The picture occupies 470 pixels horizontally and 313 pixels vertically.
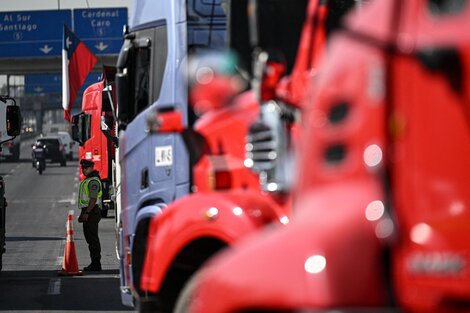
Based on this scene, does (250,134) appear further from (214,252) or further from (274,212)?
(214,252)

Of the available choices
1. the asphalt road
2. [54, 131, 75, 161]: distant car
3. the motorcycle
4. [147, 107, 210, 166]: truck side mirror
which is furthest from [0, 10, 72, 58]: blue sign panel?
[147, 107, 210, 166]: truck side mirror

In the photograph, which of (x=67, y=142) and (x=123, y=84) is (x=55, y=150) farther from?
(x=123, y=84)

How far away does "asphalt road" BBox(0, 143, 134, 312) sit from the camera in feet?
49.4

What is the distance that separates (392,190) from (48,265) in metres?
17.2

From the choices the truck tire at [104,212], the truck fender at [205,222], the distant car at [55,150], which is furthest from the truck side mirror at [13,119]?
the distant car at [55,150]

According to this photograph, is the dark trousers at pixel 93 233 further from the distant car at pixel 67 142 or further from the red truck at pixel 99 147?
the distant car at pixel 67 142

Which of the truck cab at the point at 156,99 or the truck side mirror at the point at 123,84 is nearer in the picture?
the truck side mirror at the point at 123,84

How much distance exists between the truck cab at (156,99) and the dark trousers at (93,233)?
891 cm

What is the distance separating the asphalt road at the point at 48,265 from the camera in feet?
49.4

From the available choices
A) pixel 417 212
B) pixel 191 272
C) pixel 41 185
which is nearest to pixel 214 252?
pixel 191 272

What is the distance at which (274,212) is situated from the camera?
19.6ft

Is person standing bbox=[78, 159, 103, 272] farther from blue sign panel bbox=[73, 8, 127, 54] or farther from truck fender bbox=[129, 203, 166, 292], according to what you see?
blue sign panel bbox=[73, 8, 127, 54]

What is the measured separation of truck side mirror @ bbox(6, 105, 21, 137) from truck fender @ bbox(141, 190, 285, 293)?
11.4 meters

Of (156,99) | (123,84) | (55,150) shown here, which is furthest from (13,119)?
(55,150)
